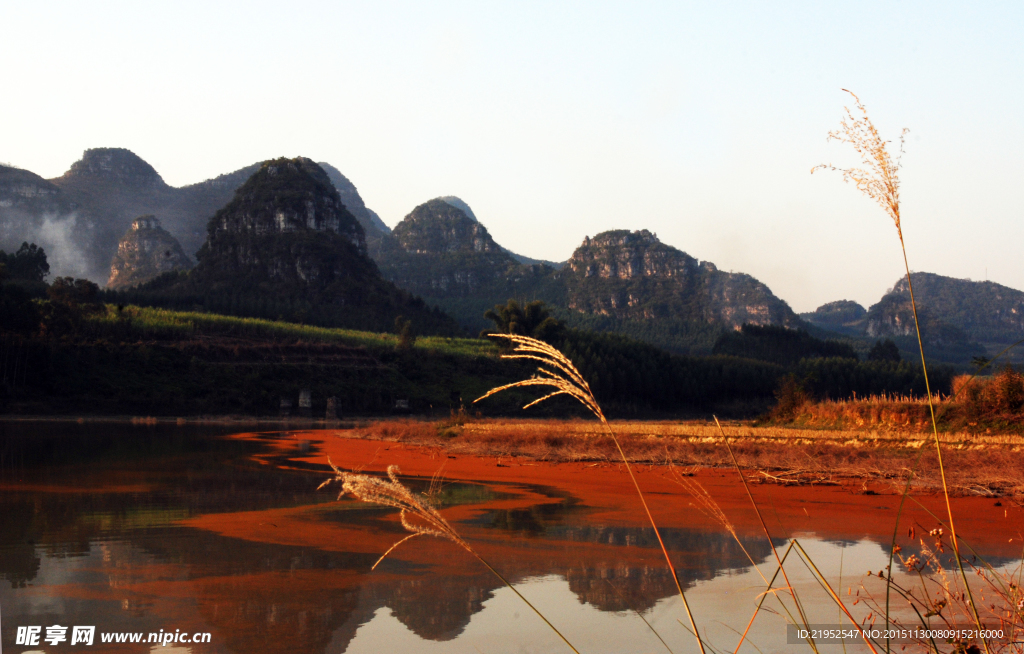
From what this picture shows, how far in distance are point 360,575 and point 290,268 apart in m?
141

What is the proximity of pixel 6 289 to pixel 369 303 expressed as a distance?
255ft

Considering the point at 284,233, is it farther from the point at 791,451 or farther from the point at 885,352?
the point at 791,451

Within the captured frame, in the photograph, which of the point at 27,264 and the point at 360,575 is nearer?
the point at 360,575

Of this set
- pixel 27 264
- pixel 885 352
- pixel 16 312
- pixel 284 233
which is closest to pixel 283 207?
Answer: pixel 284 233

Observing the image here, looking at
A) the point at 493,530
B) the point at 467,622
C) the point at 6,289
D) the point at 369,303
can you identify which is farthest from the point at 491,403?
the point at 369,303

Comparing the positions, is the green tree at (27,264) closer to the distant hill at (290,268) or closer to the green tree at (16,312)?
the distant hill at (290,268)

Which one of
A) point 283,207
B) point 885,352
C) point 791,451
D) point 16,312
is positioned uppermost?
point 283,207

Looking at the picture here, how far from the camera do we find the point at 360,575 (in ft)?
24.5

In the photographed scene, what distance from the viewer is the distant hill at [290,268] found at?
383 ft

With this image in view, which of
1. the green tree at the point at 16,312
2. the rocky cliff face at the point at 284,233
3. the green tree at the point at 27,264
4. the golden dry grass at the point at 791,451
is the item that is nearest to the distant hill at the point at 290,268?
the rocky cliff face at the point at 284,233

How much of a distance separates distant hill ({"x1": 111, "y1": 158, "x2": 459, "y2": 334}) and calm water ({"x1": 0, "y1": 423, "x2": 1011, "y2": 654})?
9762 centimetres

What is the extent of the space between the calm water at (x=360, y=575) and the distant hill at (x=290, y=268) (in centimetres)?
9762

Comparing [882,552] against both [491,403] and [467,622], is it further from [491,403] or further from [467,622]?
[491,403]

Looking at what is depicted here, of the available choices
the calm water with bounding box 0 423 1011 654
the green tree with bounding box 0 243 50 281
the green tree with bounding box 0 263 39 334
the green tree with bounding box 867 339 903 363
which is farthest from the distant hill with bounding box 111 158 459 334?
the calm water with bounding box 0 423 1011 654
